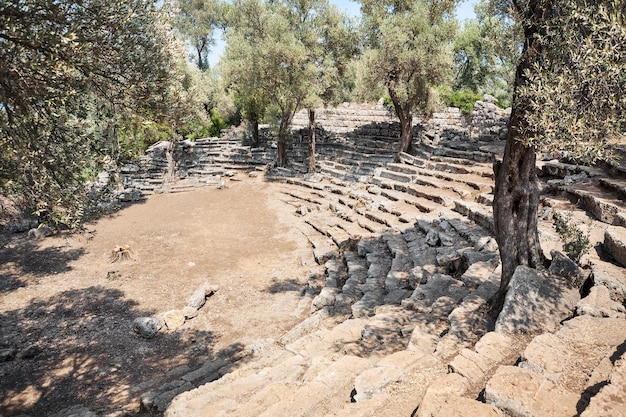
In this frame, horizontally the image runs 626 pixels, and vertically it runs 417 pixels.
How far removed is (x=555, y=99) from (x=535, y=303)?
10.3ft

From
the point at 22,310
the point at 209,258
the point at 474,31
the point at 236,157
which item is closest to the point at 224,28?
the point at 236,157

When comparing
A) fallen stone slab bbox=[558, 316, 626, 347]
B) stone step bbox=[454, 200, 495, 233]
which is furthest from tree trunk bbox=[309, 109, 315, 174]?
fallen stone slab bbox=[558, 316, 626, 347]

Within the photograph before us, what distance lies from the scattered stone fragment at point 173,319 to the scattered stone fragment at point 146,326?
0.81ft

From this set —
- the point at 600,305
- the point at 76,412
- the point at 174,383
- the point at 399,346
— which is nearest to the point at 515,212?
the point at 600,305

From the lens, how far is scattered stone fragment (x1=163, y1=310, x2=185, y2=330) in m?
10.4

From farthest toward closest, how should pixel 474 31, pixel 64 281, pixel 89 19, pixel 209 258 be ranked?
pixel 474 31
pixel 209 258
pixel 64 281
pixel 89 19

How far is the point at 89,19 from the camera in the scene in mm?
6746

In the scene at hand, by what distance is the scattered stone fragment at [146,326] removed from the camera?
9891mm

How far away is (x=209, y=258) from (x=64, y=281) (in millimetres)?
4969

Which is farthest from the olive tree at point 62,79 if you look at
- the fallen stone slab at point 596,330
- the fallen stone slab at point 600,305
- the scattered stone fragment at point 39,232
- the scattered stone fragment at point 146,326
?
the scattered stone fragment at point 39,232

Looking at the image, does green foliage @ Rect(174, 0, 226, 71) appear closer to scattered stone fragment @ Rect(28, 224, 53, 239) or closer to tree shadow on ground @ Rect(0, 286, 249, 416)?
scattered stone fragment @ Rect(28, 224, 53, 239)

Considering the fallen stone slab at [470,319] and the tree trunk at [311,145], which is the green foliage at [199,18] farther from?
the fallen stone slab at [470,319]

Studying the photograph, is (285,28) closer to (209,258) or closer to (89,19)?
(209,258)

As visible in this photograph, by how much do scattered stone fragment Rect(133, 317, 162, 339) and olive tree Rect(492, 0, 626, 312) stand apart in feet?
26.7
